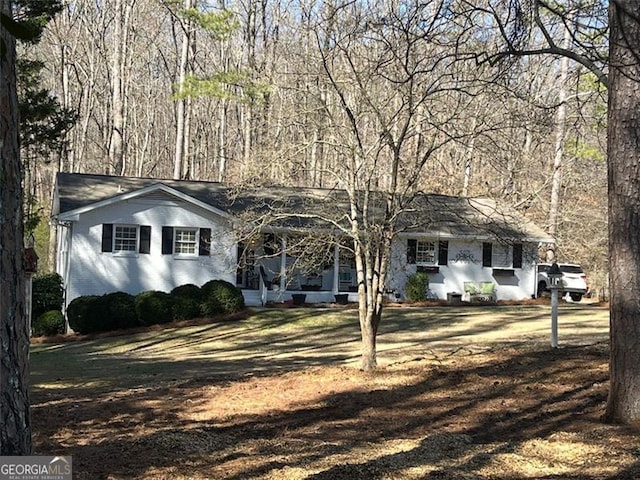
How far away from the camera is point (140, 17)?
1789 inches

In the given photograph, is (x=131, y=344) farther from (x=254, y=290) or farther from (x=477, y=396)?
(x=477, y=396)

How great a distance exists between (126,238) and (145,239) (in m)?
0.62

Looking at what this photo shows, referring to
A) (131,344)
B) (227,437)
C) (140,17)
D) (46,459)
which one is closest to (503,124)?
(227,437)

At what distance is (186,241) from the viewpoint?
26688mm

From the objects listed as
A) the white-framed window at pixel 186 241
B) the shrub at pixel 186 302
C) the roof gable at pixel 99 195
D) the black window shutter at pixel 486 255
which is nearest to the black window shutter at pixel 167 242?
the white-framed window at pixel 186 241

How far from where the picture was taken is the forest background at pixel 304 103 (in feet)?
38.9

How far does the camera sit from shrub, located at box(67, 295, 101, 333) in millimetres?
23391

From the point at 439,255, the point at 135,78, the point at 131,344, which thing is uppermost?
the point at 135,78

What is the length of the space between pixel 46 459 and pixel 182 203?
22.3 meters

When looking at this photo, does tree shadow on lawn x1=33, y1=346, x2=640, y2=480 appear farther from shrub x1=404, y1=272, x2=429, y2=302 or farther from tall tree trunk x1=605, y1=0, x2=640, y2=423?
shrub x1=404, y1=272, x2=429, y2=302

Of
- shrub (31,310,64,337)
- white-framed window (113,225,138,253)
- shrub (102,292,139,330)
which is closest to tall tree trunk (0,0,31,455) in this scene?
shrub (102,292,139,330)

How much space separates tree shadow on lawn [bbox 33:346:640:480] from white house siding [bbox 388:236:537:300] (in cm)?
1588

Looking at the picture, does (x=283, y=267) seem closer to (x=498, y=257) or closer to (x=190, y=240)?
(x=190, y=240)

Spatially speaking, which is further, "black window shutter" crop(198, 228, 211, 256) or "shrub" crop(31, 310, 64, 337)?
"black window shutter" crop(198, 228, 211, 256)
